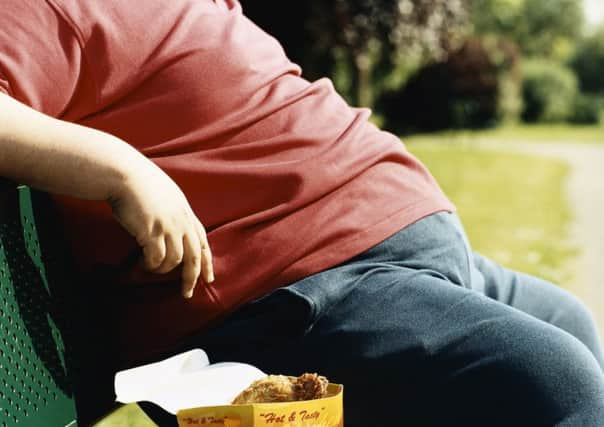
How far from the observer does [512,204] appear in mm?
8602

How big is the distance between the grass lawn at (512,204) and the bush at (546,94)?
45.0ft

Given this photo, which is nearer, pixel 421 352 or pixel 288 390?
pixel 288 390

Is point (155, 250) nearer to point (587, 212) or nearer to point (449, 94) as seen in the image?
point (587, 212)

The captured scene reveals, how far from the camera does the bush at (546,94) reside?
88.4 ft

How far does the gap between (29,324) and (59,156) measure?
274mm

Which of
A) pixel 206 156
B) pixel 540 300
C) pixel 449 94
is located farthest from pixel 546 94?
pixel 206 156

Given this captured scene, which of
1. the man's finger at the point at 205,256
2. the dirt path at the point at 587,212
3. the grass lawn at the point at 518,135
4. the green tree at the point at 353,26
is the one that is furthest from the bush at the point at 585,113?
the man's finger at the point at 205,256

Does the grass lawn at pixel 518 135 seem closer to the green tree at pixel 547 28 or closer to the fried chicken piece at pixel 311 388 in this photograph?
the green tree at pixel 547 28

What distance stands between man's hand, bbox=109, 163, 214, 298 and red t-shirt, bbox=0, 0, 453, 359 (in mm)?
110

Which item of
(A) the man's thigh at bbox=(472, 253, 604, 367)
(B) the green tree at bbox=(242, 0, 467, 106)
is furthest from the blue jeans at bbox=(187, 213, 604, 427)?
(B) the green tree at bbox=(242, 0, 467, 106)

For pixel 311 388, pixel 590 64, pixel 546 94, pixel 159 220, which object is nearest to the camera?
pixel 311 388

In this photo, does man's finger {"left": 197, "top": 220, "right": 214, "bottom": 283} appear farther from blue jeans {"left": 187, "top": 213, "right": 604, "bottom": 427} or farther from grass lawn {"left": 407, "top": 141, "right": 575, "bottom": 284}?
grass lawn {"left": 407, "top": 141, "right": 575, "bottom": 284}

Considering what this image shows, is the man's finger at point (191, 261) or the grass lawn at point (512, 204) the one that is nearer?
the man's finger at point (191, 261)

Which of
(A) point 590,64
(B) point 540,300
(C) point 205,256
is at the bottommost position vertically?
(A) point 590,64
